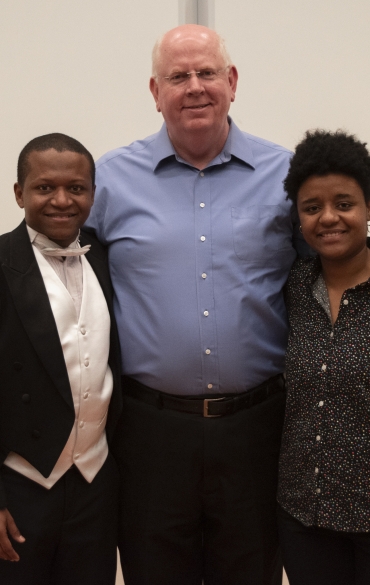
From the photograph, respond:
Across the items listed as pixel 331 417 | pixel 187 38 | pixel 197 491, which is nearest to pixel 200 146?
pixel 187 38

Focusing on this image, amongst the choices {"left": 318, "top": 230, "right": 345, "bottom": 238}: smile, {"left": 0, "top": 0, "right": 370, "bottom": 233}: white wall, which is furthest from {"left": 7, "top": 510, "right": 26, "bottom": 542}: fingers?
{"left": 0, "top": 0, "right": 370, "bottom": 233}: white wall

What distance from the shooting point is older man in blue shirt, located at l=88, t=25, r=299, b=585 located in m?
1.65

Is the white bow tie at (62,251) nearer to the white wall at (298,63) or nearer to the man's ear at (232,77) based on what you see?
the man's ear at (232,77)

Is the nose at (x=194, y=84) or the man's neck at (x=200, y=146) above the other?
the nose at (x=194, y=84)

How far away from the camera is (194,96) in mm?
1703

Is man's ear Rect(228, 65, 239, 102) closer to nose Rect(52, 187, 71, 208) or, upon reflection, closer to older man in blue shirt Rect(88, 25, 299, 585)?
older man in blue shirt Rect(88, 25, 299, 585)

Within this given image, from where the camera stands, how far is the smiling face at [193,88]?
1.71 m

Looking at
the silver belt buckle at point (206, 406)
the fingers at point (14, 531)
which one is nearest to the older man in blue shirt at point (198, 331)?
the silver belt buckle at point (206, 406)

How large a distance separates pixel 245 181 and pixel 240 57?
35.7 inches

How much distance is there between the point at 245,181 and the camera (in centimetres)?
176

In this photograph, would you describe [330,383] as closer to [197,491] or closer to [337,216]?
[337,216]

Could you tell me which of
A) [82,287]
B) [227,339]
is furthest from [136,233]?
[227,339]

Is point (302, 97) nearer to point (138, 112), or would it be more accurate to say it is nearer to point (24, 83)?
point (138, 112)

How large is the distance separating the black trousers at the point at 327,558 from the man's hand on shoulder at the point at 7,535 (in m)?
0.61
